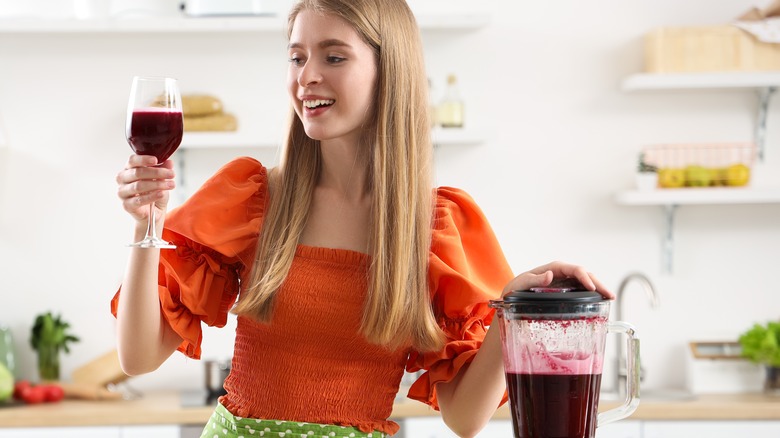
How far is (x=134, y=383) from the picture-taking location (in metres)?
3.32

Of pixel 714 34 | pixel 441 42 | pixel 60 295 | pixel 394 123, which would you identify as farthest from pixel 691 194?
pixel 60 295

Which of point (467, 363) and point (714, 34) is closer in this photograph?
point (467, 363)

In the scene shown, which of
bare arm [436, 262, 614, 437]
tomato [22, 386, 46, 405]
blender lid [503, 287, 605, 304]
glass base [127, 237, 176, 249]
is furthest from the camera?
tomato [22, 386, 46, 405]

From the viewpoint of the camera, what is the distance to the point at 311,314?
150 centimetres

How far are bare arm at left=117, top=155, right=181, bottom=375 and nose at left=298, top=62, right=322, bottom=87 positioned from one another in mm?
267

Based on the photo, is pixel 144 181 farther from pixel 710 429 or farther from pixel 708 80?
pixel 708 80

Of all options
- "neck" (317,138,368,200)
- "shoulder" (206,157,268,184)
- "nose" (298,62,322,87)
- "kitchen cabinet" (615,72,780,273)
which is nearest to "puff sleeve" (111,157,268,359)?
"shoulder" (206,157,268,184)

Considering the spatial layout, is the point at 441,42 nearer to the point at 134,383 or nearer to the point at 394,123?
the point at 134,383

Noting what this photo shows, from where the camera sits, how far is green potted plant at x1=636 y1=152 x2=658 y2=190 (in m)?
3.21

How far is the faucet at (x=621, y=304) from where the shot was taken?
Result: 3.13 m

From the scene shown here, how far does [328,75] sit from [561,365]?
0.58 metres

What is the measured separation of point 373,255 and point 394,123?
8.5 inches

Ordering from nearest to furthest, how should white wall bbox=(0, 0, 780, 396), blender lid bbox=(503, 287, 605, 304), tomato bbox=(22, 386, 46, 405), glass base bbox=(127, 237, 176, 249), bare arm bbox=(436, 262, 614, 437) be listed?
blender lid bbox=(503, 287, 605, 304)
glass base bbox=(127, 237, 176, 249)
bare arm bbox=(436, 262, 614, 437)
tomato bbox=(22, 386, 46, 405)
white wall bbox=(0, 0, 780, 396)

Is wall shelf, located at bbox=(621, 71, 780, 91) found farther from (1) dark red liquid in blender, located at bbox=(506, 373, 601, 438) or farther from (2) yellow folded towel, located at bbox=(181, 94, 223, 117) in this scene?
(1) dark red liquid in blender, located at bbox=(506, 373, 601, 438)
